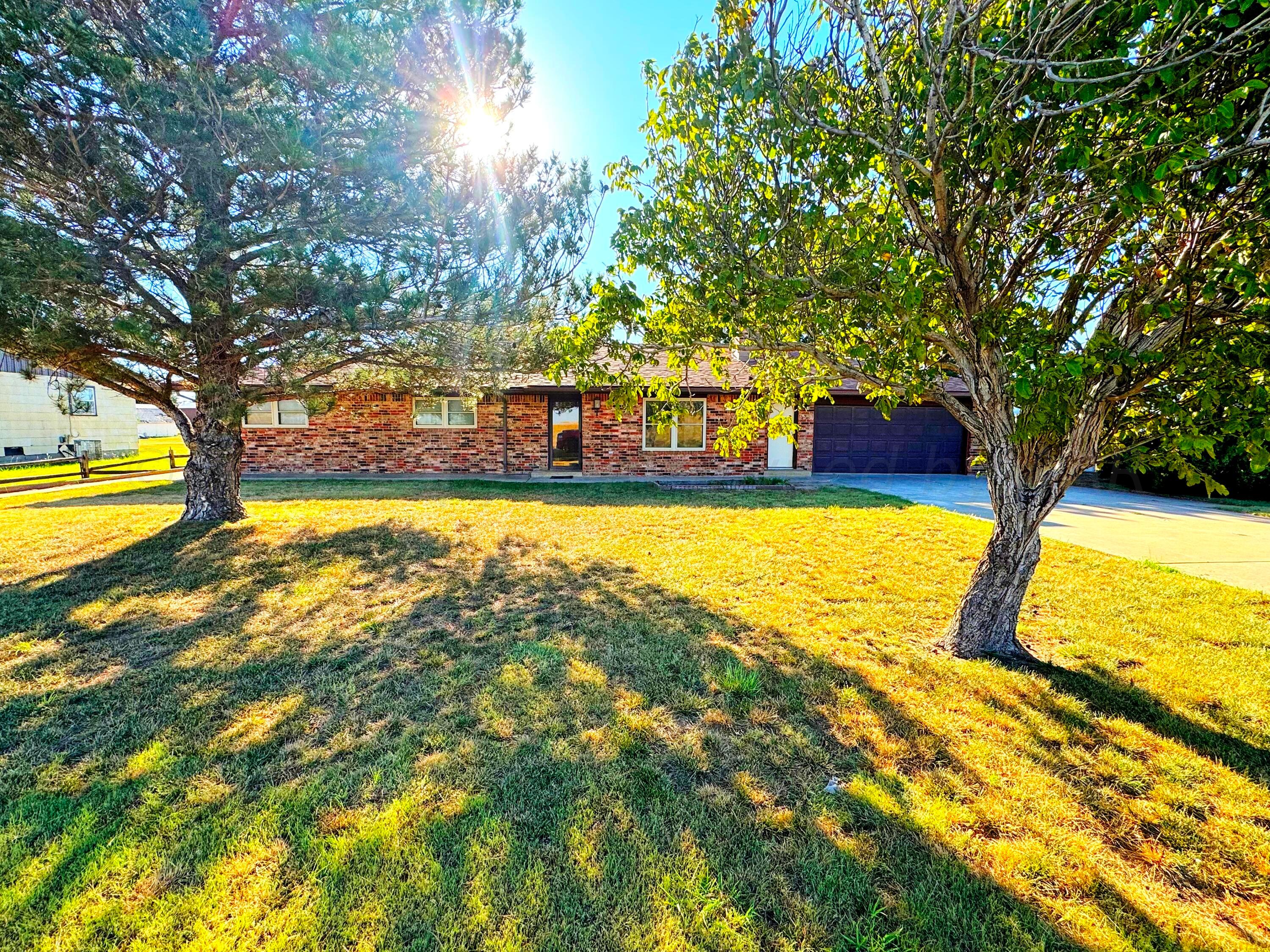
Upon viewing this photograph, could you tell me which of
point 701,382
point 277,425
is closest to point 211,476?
point 277,425

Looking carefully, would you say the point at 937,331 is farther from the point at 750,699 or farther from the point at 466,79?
the point at 466,79

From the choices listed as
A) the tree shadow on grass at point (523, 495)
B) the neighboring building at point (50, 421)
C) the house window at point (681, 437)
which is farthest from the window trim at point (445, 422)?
the neighboring building at point (50, 421)

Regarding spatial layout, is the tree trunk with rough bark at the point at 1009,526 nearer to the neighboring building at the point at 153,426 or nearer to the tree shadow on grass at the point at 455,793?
the tree shadow on grass at the point at 455,793

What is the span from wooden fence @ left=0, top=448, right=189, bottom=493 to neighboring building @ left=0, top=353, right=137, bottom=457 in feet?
4.94

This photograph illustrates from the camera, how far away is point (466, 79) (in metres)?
6.32

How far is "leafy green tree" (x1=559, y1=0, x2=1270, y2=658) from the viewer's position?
220 centimetres

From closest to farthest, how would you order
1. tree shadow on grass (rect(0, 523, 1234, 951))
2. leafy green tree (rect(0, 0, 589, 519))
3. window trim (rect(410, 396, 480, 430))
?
tree shadow on grass (rect(0, 523, 1234, 951)), leafy green tree (rect(0, 0, 589, 519)), window trim (rect(410, 396, 480, 430))

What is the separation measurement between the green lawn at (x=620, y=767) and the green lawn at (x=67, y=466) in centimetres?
1342

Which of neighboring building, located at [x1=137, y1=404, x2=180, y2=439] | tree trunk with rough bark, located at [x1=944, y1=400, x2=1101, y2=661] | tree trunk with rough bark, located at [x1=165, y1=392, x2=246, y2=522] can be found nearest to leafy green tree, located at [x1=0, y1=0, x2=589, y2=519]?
tree trunk with rough bark, located at [x1=165, y1=392, x2=246, y2=522]

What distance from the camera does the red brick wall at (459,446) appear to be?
13.9 m

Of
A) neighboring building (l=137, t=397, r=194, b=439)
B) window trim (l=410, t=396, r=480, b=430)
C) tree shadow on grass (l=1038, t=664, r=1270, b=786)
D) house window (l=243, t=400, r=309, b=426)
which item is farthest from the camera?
neighboring building (l=137, t=397, r=194, b=439)

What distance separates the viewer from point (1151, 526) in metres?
8.11

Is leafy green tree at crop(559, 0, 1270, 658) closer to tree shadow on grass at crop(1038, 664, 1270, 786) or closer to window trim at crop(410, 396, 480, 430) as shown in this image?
tree shadow on grass at crop(1038, 664, 1270, 786)

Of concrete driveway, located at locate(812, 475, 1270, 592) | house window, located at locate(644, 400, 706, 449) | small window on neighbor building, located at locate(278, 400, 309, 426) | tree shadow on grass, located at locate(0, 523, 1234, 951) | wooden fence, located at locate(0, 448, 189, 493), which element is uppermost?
small window on neighbor building, located at locate(278, 400, 309, 426)
